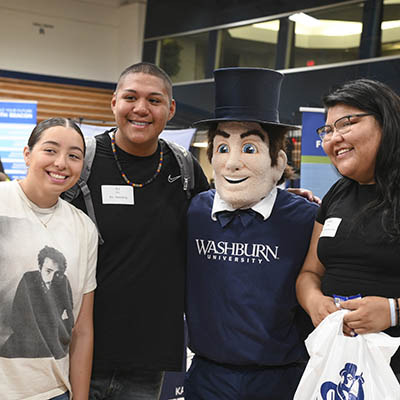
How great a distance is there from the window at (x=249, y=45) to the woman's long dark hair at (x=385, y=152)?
7572 millimetres

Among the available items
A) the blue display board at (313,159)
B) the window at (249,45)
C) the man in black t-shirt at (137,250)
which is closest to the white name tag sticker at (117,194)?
the man in black t-shirt at (137,250)

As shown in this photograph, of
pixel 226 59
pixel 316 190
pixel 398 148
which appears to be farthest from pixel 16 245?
pixel 226 59

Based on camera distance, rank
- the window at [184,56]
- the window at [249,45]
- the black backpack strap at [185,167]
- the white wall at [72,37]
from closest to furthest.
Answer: the black backpack strap at [185,167], the window at [249,45], the window at [184,56], the white wall at [72,37]

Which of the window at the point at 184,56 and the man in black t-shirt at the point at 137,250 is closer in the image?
the man in black t-shirt at the point at 137,250

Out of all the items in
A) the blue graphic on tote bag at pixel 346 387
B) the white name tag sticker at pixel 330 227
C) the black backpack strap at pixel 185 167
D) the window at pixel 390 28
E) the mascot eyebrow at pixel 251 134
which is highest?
the window at pixel 390 28

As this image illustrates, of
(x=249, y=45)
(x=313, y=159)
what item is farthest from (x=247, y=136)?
(x=249, y=45)

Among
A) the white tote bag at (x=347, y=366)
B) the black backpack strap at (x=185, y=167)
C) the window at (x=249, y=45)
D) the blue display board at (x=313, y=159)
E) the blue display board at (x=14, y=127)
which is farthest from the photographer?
the window at (x=249, y=45)

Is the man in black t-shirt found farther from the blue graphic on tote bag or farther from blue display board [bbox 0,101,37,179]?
blue display board [bbox 0,101,37,179]

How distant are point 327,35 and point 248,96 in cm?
674

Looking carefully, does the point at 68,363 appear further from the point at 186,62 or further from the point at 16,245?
the point at 186,62

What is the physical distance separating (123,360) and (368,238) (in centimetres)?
110

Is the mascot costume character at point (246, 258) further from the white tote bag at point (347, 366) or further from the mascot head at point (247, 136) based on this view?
the white tote bag at point (347, 366)

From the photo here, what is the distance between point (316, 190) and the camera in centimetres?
483

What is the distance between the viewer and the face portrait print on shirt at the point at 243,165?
2.20m
